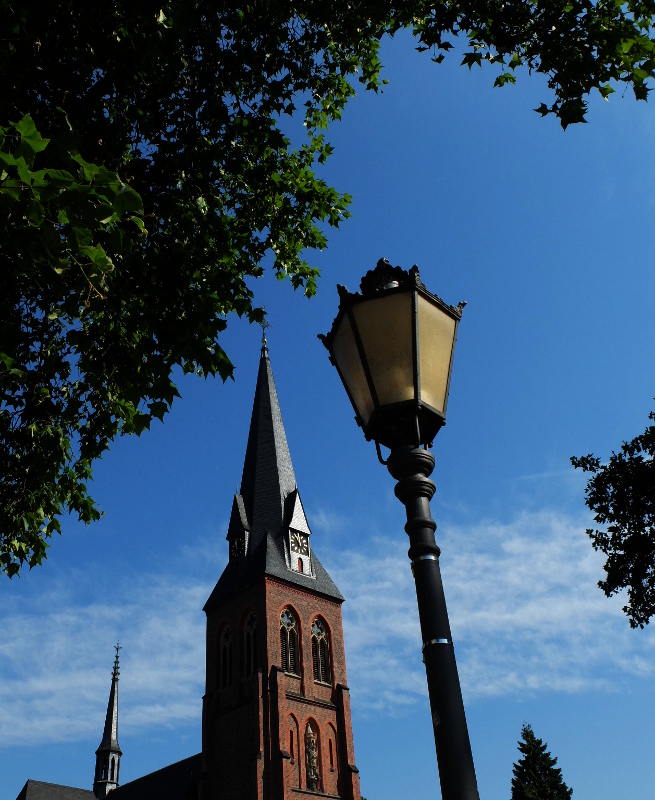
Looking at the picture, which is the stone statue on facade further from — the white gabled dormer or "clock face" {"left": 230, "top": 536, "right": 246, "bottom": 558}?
"clock face" {"left": 230, "top": 536, "right": 246, "bottom": 558}

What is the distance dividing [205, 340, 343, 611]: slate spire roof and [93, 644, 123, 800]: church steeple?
3132 centimetres

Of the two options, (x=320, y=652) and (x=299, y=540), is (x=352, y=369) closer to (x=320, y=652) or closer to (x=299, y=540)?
(x=320, y=652)

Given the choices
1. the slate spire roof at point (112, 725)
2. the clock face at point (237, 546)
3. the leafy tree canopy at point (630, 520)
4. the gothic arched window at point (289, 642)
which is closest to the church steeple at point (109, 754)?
the slate spire roof at point (112, 725)

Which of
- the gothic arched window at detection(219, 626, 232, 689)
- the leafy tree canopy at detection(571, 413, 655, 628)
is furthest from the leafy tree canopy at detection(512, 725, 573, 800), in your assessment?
the leafy tree canopy at detection(571, 413, 655, 628)

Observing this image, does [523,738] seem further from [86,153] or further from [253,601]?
[86,153]

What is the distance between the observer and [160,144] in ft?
28.6

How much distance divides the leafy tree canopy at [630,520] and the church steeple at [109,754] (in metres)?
55.9

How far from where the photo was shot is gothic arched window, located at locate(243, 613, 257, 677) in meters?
35.5

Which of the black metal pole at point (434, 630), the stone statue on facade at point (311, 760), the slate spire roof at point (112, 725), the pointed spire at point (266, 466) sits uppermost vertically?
the pointed spire at point (266, 466)

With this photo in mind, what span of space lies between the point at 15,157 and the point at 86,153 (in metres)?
4.24

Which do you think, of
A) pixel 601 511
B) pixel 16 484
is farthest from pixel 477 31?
pixel 601 511

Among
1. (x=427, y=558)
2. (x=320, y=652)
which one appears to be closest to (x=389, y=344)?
(x=427, y=558)

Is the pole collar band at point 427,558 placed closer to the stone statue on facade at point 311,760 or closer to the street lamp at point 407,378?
the street lamp at point 407,378

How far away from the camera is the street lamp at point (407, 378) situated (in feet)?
10.1
